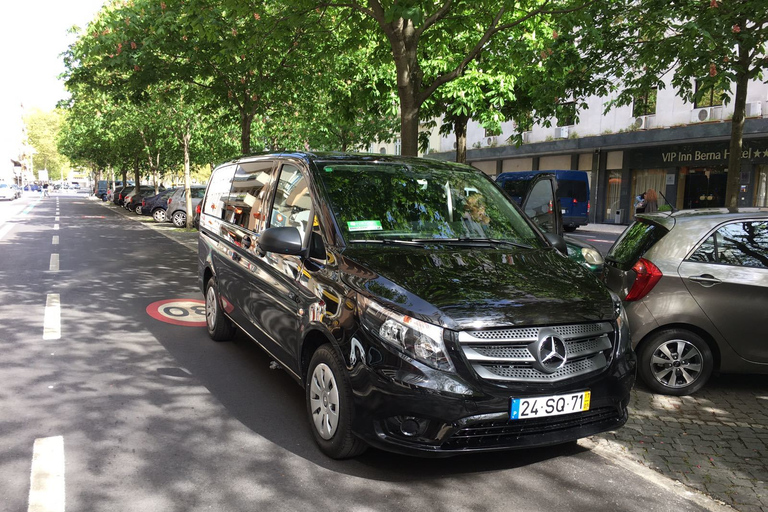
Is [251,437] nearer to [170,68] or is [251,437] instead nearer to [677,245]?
[677,245]

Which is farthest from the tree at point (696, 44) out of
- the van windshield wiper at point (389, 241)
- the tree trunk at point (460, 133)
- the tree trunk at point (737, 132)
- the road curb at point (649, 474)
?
the tree trunk at point (460, 133)

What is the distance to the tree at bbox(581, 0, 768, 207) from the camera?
27.8 feet

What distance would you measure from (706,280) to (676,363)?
2.43ft

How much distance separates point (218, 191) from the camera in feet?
22.2

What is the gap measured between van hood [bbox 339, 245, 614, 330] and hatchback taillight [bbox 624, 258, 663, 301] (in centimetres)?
122

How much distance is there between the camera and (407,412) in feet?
10.7

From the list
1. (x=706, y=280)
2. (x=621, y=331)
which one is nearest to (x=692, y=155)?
(x=706, y=280)

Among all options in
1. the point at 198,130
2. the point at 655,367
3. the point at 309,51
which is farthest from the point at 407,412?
the point at 198,130

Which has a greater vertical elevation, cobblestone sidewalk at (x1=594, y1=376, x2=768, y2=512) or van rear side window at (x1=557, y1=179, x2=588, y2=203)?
van rear side window at (x1=557, y1=179, x2=588, y2=203)

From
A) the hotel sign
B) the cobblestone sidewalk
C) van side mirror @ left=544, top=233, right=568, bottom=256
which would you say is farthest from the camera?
the hotel sign

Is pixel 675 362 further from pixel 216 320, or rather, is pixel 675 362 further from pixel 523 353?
pixel 216 320

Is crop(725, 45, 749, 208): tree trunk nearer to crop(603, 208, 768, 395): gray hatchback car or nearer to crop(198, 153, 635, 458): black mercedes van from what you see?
crop(603, 208, 768, 395): gray hatchback car

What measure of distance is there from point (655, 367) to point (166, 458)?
3.86 metres

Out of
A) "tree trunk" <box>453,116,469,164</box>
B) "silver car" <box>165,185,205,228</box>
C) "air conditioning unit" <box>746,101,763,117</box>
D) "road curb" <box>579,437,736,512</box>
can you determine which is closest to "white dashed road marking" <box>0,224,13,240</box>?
"silver car" <box>165,185,205,228</box>
